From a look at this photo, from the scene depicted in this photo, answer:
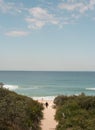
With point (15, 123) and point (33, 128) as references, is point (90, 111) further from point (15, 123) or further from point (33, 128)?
point (15, 123)

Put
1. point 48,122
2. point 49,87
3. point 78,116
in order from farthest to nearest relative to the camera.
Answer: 1. point 49,87
2. point 48,122
3. point 78,116

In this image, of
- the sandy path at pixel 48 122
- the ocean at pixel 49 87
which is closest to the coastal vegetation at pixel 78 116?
the sandy path at pixel 48 122

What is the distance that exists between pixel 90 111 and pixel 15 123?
8458mm

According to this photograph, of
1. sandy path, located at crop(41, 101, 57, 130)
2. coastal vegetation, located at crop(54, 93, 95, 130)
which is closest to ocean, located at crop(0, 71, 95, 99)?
sandy path, located at crop(41, 101, 57, 130)

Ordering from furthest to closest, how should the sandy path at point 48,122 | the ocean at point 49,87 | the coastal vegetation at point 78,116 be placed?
the ocean at point 49,87 → the sandy path at point 48,122 → the coastal vegetation at point 78,116

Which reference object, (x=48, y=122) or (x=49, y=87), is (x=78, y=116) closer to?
(x=48, y=122)

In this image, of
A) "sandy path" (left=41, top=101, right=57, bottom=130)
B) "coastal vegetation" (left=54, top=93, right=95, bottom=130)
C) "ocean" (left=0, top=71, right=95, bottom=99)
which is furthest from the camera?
"ocean" (left=0, top=71, right=95, bottom=99)

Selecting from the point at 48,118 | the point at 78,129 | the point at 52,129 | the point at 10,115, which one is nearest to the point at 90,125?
the point at 78,129

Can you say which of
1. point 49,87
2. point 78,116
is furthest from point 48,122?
point 49,87

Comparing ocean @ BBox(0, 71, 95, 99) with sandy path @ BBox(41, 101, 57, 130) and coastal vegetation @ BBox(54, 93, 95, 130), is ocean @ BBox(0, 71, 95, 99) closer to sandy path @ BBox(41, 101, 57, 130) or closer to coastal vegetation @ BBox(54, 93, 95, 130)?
sandy path @ BBox(41, 101, 57, 130)

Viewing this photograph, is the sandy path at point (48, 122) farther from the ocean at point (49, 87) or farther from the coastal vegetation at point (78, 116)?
the ocean at point (49, 87)

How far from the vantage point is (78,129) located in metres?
19.0

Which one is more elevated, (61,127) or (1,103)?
(1,103)

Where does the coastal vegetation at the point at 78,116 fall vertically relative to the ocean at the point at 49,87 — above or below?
above
